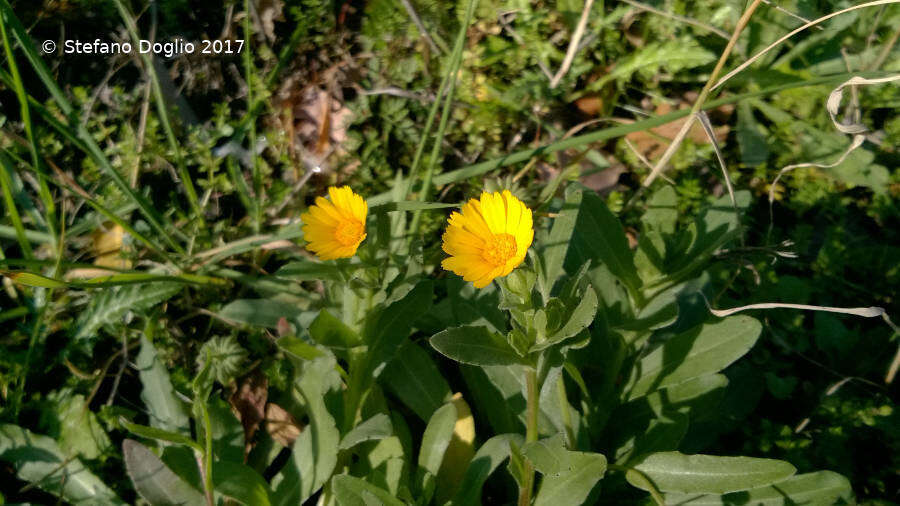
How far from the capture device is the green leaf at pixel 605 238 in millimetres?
1915

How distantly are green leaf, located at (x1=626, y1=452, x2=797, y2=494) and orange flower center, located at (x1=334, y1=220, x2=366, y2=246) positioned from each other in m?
0.89

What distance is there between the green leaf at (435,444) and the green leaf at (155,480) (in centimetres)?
59

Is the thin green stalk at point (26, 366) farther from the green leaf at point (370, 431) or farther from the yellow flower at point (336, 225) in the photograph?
the green leaf at point (370, 431)

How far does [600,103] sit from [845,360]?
4.44 ft

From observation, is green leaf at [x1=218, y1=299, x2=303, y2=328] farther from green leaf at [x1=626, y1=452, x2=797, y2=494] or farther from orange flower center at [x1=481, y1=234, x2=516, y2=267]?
green leaf at [x1=626, y1=452, x2=797, y2=494]

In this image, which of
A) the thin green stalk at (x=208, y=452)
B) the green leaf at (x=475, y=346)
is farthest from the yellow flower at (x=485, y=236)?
the thin green stalk at (x=208, y=452)

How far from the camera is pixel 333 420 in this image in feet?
5.84

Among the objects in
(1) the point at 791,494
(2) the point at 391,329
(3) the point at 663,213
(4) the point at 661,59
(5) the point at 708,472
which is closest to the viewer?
(5) the point at 708,472

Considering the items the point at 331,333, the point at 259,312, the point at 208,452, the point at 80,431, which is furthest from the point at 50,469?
the point at 331,333

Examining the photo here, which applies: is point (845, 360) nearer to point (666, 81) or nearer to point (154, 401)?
point (666, 81)

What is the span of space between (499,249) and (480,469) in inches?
23.7

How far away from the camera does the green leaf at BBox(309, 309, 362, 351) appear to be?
5.80 feet

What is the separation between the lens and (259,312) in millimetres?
2211

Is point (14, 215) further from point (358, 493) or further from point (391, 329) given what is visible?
point (358, 493)
